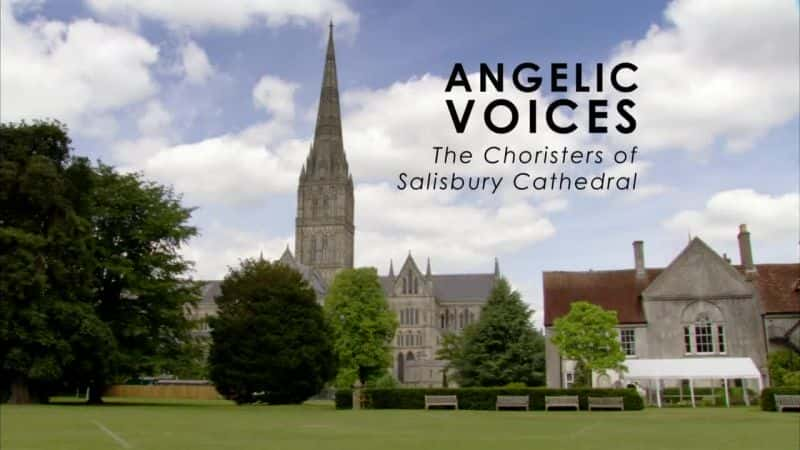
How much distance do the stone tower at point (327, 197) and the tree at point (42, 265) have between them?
91.4 metres

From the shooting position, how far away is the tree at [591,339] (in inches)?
1641

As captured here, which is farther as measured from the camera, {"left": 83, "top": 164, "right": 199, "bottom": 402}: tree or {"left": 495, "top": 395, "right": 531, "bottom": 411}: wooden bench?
{"left": 83, "top": 164, "right": 199, "bottom": 402}: tree

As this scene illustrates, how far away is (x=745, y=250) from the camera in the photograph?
49688 mm

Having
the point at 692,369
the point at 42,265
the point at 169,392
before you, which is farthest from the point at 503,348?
the point at 169,392

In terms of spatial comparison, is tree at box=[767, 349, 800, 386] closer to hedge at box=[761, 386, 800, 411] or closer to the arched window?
the arched window

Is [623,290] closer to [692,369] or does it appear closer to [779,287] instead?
[779,287]

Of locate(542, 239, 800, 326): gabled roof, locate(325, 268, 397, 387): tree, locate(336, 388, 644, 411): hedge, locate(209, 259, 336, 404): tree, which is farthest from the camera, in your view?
locate(325, 268, 397, 387): tree

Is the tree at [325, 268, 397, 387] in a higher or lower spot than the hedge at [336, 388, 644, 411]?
higher

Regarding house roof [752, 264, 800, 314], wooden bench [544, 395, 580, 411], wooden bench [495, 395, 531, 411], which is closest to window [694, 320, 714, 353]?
house roof [752, 264, 800, 314]

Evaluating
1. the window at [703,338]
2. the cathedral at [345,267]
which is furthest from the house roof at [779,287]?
the cathedral at [345,267]

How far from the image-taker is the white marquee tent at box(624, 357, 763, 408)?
3981 centimetres

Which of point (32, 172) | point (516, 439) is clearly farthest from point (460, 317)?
point (516, 439)

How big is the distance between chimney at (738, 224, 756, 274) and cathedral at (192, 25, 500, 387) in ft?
232

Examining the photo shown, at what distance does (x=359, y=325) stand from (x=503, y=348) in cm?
1985
